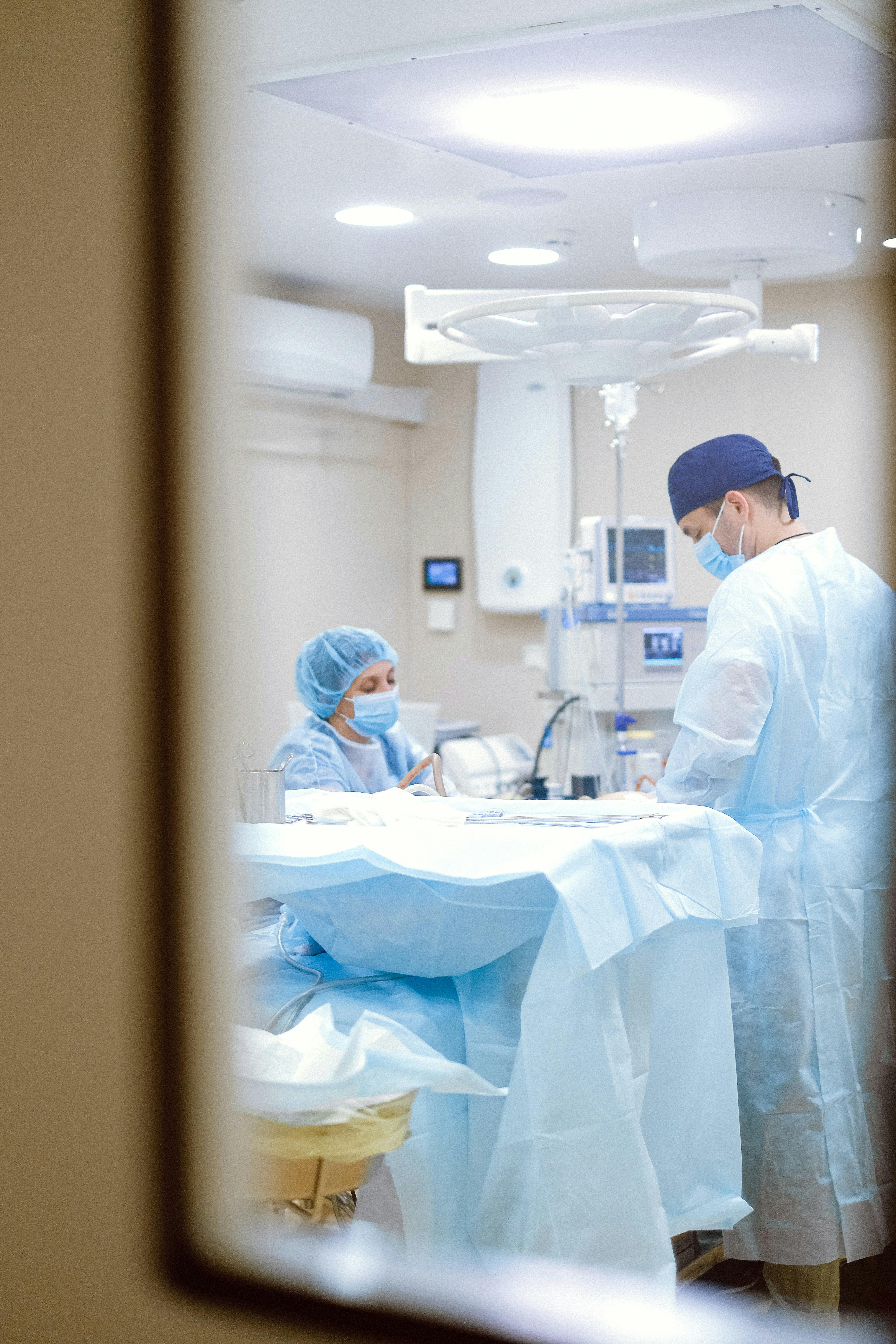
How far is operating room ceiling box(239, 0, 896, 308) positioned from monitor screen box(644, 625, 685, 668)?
3.13ft

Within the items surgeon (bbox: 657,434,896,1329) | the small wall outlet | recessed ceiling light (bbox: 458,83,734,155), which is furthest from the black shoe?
the small wall outlet

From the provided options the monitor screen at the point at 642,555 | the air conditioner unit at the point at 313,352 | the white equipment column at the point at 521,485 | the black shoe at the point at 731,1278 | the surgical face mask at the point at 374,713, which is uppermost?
the air conditioner unit at the point at 313,352

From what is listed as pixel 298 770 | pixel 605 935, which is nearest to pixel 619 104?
pixel 298 770

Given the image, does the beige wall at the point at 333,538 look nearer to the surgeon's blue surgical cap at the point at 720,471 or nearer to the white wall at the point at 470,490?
the white wall at the point at 470,490

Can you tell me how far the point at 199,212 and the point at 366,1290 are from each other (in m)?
0.72

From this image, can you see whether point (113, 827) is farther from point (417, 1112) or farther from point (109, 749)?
point (417, 1112)

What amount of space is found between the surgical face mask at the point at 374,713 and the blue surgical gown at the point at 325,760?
38 millimetres

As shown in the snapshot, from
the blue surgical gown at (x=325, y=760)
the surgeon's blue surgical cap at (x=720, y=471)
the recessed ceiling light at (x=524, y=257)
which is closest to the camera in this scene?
the surgeon's blue surgical cap at (x=720, y=471)

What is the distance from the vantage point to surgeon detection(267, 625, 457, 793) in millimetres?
2334

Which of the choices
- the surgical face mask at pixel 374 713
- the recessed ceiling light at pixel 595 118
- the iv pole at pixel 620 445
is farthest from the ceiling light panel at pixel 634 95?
the surgical face mask at pixel 374 713

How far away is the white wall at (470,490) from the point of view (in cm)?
364

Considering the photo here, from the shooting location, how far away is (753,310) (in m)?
2.03

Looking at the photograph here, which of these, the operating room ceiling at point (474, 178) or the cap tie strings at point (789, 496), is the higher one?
the operating room ceiling at point (474, 178)

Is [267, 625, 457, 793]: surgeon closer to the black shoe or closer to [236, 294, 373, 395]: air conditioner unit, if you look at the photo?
the black shoe
